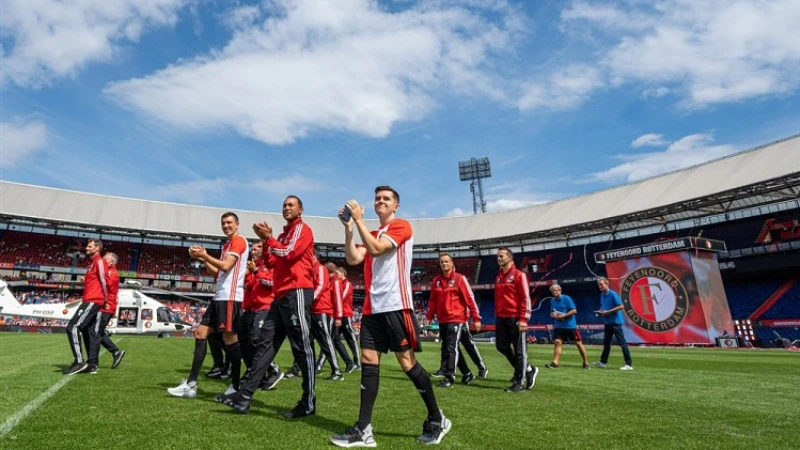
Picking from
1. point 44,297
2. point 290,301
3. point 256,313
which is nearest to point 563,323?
point 256,313

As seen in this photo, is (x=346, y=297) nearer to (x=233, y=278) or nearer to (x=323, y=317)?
(x=323, y=317)

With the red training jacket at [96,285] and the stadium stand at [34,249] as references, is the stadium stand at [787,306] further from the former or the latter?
the stadium stand at [34,249]

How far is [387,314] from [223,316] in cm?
255

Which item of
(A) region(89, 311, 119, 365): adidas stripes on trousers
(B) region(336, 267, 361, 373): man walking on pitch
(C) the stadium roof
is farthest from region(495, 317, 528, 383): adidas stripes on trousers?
(C) the stadium roof

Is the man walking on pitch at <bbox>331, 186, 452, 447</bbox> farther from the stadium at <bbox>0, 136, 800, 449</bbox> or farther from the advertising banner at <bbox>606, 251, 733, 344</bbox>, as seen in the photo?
the advertising banner at <bbox>606, 251, 733, 344</bbox>

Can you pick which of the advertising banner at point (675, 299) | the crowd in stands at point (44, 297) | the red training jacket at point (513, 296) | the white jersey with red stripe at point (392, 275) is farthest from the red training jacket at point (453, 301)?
the crowd in stands at point (44, 297)

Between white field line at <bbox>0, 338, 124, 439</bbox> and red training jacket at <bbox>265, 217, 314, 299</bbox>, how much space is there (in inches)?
87.4

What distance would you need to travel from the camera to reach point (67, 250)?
136 ft

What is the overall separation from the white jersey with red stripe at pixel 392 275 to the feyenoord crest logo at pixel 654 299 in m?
21.0

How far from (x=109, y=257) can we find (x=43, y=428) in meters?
5.03

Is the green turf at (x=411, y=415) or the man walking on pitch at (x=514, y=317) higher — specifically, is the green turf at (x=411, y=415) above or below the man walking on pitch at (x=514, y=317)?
below

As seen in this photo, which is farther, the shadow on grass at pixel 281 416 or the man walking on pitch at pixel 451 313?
the man walking on pitch at pixel 451 313

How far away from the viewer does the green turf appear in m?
3.20

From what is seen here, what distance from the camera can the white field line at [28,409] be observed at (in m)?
3.28
